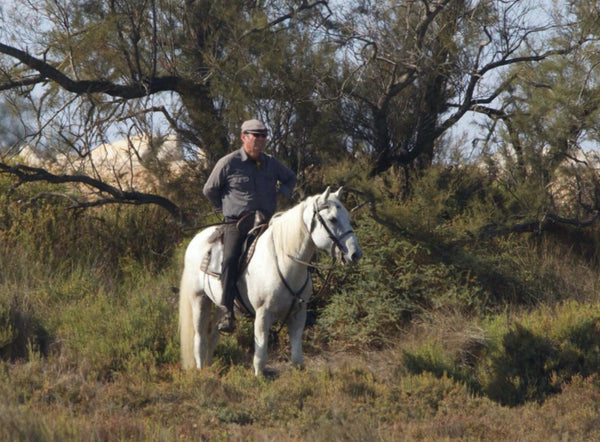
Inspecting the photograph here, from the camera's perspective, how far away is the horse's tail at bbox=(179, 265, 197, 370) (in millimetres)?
9539

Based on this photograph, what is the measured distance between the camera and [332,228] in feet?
26.0

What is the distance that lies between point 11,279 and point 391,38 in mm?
6374

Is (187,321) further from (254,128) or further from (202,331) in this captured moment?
(254,128)

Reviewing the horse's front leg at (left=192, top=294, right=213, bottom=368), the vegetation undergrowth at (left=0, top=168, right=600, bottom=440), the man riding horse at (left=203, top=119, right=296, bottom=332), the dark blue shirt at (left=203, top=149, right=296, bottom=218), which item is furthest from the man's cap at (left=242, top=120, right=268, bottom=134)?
the vegetation undergrowth at (left=0, top=168, right=600, bottom=440)

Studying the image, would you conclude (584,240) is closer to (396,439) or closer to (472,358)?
(472,358)

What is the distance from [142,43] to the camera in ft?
42.9

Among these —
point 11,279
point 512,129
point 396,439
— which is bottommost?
point 396,439

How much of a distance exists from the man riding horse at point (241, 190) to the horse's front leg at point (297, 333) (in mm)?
641

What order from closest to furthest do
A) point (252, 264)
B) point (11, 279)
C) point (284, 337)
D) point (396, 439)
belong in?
point (396, 439) < point (252, 264) < point (284, 337) < point (11, 279)

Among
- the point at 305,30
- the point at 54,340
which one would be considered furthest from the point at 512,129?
the point at 54,340

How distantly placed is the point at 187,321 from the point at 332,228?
252cm

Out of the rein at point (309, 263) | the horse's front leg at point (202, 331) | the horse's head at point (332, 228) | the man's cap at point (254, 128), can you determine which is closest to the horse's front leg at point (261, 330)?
the rein at point (309, 263)

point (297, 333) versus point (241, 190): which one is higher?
point (241, 190)

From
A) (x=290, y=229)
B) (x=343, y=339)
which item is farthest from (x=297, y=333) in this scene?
(x=343, y=339)
